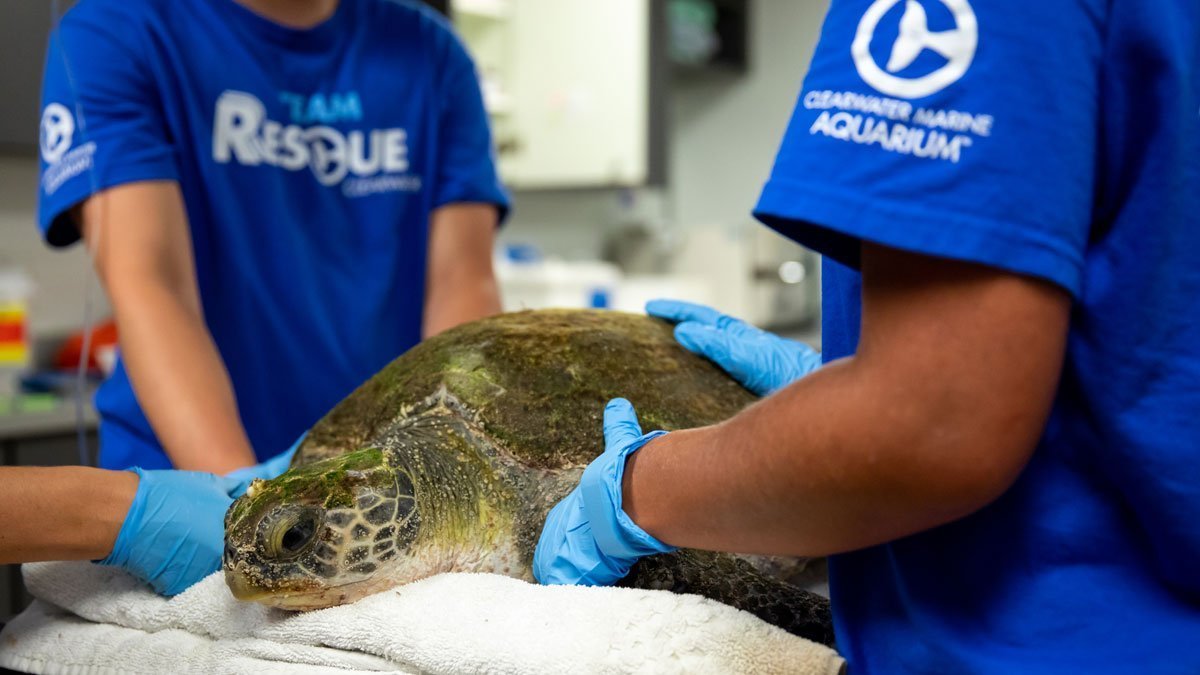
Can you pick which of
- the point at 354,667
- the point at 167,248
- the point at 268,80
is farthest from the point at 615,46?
the point at 354,667

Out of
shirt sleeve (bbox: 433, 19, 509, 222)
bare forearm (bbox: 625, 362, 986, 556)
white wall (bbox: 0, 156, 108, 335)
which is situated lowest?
white wall (bbox: 0, 156, 108, 335)

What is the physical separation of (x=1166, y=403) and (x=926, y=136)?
0.56 ft

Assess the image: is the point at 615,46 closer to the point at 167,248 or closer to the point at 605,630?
the point at 167,248

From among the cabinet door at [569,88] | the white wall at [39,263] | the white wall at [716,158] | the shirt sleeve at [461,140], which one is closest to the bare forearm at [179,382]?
the shirt sleeve at [461,140]

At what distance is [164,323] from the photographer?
1043 millimetres

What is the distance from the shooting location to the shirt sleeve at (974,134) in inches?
15.5

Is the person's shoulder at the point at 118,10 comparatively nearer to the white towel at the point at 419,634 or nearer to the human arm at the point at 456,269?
the human arm at the point at 456,269

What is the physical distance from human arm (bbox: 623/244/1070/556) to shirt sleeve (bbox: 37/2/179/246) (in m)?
0.90

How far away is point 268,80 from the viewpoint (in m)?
1.25

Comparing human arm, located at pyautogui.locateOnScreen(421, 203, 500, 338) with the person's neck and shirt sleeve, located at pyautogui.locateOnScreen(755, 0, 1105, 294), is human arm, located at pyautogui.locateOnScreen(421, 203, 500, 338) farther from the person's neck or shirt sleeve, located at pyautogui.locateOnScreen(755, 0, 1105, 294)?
shirt sleeve, located at pyautogui.locateOnScreen(755, 0, 1105, 294)

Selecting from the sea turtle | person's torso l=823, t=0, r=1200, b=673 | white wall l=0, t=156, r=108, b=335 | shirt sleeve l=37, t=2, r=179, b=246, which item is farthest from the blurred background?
person's torso l=823, t=0, r=1200, b=673

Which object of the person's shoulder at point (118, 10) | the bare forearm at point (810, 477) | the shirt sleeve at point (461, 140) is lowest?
the bare forearm at point (810, 477)

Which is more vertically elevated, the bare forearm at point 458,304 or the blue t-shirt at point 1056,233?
the blue t-shirt at point 1056,233

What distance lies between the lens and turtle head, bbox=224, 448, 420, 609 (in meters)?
0.67
